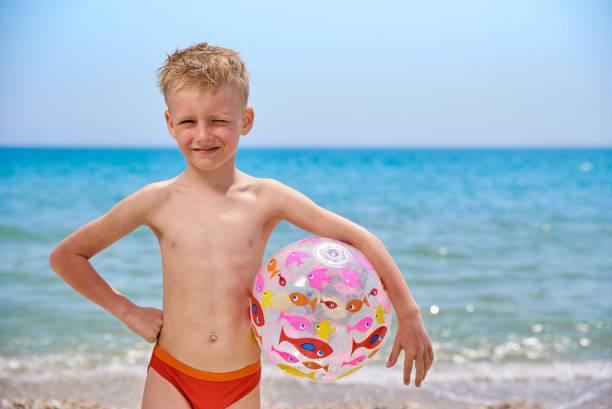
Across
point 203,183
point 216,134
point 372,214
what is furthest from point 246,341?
point 372,214

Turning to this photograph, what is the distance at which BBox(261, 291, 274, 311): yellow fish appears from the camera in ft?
6.61

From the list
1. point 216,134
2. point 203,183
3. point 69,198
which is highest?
point 216,134

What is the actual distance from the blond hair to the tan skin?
3 cm

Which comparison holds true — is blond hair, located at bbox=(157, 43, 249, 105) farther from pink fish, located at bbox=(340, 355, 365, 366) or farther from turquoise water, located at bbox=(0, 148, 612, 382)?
turquoise water, located at bbox=(0, 148, 612, 382)

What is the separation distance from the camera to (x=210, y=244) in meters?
2.18

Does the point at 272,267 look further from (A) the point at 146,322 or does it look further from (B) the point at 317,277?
(A) the point at 146,322

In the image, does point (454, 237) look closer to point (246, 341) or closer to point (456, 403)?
point (456, 403)

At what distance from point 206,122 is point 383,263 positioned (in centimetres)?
81

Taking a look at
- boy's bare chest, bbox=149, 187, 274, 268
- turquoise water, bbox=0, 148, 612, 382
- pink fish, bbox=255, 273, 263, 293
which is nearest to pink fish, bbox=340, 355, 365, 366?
pink fish, bbox=255, 273, 263, 293

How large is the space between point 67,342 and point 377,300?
4.75 meters

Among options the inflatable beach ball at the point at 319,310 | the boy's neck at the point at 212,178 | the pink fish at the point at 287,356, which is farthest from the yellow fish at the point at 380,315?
the boy's neck at the point at 212,178

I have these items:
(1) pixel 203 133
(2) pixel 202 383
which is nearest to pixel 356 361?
(2) pixel 202 383

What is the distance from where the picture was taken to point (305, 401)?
14.9ft

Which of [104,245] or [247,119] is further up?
[247,119]
